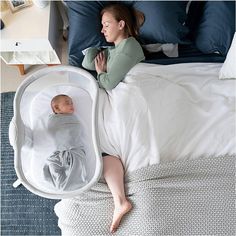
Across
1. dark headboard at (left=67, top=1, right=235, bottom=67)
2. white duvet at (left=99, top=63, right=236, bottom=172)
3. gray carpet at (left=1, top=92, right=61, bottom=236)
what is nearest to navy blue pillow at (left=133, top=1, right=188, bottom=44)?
dark headboard at (left=67, top=1, right=235, bottom=67)

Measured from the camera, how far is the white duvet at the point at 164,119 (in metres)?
1.32

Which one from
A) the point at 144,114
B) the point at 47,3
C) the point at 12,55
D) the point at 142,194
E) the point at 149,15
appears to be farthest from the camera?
the point at 12,55

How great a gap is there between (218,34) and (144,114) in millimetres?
510

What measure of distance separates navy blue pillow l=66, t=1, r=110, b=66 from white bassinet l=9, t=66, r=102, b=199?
178mm

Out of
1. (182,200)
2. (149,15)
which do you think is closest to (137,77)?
(149,15)

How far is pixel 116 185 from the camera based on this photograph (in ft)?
4.11

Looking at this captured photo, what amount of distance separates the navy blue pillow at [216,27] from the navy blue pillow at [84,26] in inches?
17.3

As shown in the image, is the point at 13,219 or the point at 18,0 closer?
Result: the point at 18,0

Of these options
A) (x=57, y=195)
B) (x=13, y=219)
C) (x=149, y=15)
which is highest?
(x=149, y=15)

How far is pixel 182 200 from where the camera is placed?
4.08 feet

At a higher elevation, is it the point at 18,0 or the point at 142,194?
the point at 18,0

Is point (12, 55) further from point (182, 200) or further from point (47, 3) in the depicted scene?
point (182, 200)

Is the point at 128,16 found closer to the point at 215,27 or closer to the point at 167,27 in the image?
the point at 167,27

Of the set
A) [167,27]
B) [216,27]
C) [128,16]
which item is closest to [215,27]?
[216,27]
